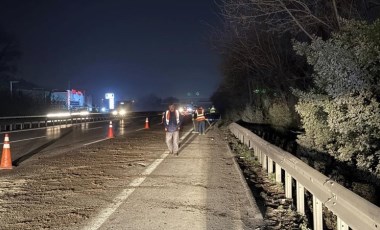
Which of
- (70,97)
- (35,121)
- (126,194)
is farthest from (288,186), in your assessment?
(70,97)

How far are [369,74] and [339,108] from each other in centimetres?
107

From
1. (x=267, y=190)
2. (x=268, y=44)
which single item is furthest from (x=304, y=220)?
(x=268, y=44)

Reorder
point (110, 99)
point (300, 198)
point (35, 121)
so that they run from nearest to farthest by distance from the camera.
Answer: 1. point (300, 198)
2. point (35, 121)
3. point (110, 99)

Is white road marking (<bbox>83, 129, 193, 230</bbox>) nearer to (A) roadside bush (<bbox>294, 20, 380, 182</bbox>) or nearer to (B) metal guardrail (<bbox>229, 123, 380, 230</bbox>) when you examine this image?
(B) metal guardrail (<bbox>229, 123, 380, 230</bbox>)

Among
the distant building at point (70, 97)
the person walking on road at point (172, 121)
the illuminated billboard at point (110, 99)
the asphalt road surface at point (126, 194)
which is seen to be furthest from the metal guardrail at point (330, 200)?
the illuminated billboard at point (110, 99)

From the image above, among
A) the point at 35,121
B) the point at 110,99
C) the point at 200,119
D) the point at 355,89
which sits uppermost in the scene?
the point at 110,99

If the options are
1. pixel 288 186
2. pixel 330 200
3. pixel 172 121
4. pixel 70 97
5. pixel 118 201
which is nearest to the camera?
pixel 330 200

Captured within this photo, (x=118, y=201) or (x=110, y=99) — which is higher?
(x=110, y=99)

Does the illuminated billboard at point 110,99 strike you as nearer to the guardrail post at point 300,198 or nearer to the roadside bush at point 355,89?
the roadside bush at point 355,89

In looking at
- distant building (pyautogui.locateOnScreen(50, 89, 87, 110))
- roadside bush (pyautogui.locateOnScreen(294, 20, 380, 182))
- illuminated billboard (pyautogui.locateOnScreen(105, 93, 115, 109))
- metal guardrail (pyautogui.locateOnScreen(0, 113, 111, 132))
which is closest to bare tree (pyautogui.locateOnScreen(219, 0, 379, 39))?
roadside bush (pyautogui.locateOnScreen(294, 20, 380, 182))

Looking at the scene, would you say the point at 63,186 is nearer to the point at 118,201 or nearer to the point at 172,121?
the point at 118,201

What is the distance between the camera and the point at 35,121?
37.9 meters

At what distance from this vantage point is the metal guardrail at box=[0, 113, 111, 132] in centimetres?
3306

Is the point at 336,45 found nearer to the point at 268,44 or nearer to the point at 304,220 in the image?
the point at 304,220
